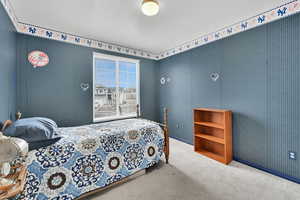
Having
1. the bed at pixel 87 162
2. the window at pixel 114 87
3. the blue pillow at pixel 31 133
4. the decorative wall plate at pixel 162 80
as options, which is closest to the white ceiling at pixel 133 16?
the window at pixel 114 87

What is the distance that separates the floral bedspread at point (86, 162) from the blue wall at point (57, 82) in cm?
134

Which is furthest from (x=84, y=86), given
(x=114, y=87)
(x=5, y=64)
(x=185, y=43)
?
(x=185, y=43)

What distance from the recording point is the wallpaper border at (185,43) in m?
2.00

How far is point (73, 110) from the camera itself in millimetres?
2992

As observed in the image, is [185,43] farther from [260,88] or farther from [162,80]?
[260,88]

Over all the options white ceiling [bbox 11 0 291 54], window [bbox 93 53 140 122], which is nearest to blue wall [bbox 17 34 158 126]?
window [bbox 93 53 140 122]

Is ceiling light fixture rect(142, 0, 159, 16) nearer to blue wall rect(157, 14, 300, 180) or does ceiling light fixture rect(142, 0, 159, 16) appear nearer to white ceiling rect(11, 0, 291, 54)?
white ceiling rect(11, 0, 291, 54)

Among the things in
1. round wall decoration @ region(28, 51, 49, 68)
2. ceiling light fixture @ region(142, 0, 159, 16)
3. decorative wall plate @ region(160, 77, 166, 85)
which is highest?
ceiling light fixture @ region(142, 0, 159, 16)

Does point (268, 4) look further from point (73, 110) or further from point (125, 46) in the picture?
point (73, 110)

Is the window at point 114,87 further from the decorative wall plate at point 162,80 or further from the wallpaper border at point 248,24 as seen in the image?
the wallpaper border at point 248,24

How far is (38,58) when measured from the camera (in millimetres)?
2588

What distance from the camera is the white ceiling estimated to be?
1.92 meters

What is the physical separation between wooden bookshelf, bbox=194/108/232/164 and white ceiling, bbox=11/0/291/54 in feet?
5.77

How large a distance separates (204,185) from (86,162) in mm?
1727
